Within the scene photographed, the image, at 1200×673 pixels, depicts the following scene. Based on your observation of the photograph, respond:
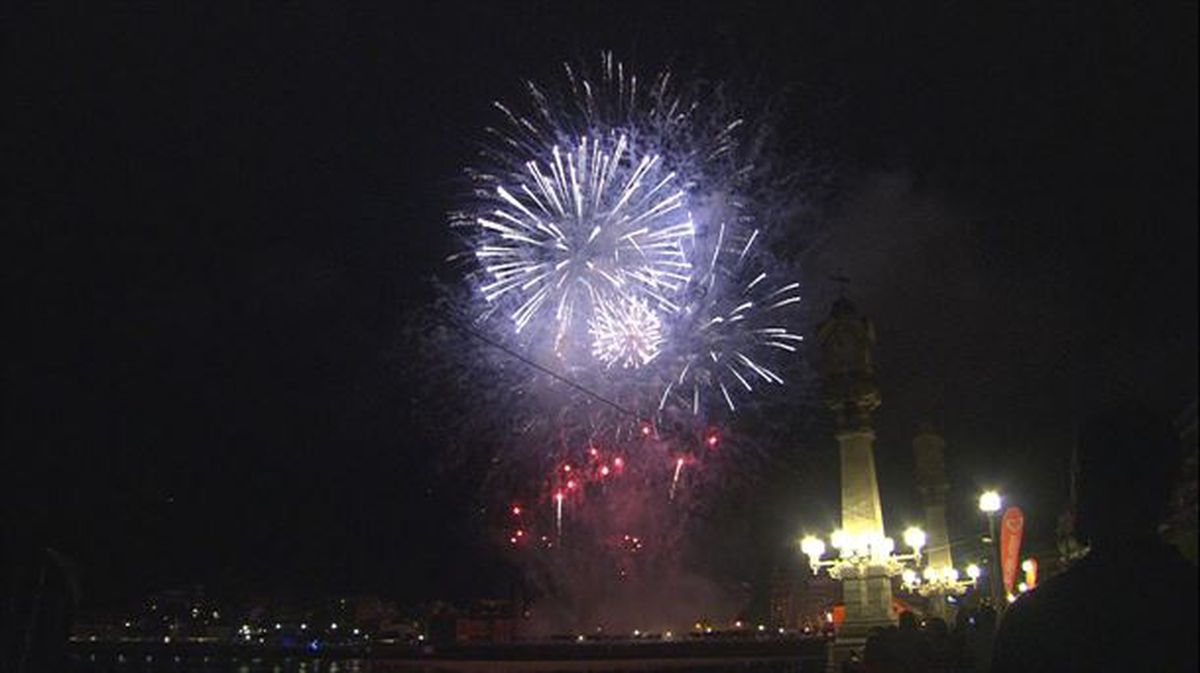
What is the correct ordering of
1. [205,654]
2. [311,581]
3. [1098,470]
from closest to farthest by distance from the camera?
[1098,470], [205,654], [311,581]

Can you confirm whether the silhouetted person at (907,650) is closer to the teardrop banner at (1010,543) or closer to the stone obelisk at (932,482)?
the teardrop banner at (1010,543)

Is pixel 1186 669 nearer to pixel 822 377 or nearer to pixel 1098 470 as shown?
pixel 1098 470

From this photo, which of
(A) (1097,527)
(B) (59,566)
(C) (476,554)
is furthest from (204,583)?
(A) (1097,527)

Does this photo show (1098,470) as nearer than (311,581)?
Yes

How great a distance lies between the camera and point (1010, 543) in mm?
15562

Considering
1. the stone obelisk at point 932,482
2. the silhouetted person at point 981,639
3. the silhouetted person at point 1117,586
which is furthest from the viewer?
the stone obelisk at point 932,482

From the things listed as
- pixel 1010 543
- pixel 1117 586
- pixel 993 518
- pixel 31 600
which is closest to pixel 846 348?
pixel 993 518

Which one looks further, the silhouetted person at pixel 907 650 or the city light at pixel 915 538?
the city light at pixel 915 538

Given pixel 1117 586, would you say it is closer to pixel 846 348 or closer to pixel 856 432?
pixel 856 432

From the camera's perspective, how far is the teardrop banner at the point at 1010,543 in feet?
48.3

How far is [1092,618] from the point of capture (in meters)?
1.92

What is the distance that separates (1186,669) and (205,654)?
176 ft

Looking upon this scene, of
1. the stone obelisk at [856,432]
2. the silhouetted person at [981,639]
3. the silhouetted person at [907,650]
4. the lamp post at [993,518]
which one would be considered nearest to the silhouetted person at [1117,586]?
the silhouetted person at [907,650]

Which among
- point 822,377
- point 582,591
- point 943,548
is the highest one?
point 822,377
